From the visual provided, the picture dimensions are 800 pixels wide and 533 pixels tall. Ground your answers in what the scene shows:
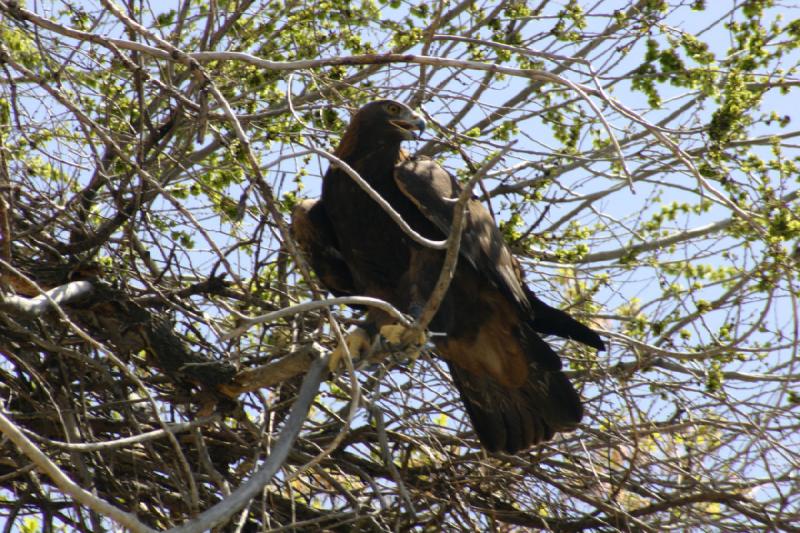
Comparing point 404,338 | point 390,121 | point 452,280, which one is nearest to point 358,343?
point 452,280

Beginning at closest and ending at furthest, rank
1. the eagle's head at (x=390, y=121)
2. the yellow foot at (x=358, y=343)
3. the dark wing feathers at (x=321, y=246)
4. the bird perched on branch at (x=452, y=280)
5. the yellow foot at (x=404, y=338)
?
the yellow foot at (x=404, y=338) → the yellow foot at (x=358, y=343) → the bird perched on branch at (x=452, y=280) → the eagle's head at (x=390, y=121) → the dark wing feathers at (x=321, y=246)

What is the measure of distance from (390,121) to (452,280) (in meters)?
0.87

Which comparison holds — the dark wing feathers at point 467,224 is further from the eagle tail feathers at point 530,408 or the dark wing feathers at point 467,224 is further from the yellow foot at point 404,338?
the yellow foot at point 404,338

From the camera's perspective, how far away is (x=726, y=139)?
4309 mm

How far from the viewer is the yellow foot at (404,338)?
13.2ft

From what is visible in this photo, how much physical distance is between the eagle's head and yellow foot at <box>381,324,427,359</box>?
3.73 feet

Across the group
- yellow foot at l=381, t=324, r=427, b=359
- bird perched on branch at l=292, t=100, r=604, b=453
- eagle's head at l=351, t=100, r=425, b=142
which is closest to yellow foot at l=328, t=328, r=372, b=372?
bird perched on branch at l=292, t=100, r=604, b=453

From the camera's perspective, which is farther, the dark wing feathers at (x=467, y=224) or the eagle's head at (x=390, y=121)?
the eagle's head at (x=390, y=121)

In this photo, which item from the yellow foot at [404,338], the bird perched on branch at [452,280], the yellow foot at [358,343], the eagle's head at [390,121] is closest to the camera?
the yellow foot at [404,338]

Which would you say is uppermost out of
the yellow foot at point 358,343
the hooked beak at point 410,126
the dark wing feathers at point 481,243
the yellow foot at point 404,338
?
the hooked beak at point 410,126

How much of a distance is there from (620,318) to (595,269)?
2.80ft

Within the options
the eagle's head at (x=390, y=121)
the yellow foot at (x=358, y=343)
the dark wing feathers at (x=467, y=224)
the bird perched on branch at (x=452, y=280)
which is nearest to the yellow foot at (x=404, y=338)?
the yellow foot at (x=358, y=343)

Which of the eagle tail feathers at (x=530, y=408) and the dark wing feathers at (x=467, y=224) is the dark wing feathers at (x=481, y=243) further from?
the eagle tail feathers at (x=530, y=408)

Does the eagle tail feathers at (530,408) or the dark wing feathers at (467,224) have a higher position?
the dark wing feathers at (467,224)
